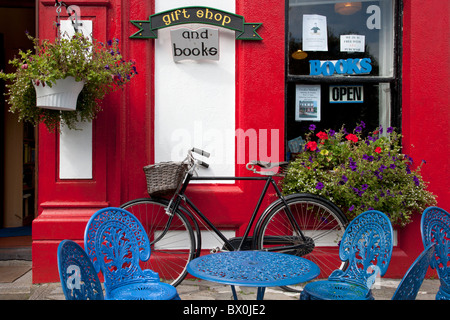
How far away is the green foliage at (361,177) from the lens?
3.75 m

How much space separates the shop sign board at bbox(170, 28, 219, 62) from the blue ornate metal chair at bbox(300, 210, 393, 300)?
7.83ft

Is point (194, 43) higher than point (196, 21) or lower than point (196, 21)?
lower

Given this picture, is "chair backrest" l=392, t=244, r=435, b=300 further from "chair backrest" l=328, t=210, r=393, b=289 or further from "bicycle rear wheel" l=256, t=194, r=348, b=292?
"bicycle rear wheel" l=256, t=194, r=348, b=292

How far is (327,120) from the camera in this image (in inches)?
169

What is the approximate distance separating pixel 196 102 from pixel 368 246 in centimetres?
234

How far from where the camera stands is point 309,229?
4102mm

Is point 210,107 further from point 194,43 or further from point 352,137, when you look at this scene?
point 352,137

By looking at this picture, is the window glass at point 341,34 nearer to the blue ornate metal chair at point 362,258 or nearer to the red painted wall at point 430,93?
the red painted wall at point 430,93

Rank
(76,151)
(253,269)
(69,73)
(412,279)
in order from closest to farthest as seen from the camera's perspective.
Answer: (412,279) → (253,269) → (69,73) → (76,151)

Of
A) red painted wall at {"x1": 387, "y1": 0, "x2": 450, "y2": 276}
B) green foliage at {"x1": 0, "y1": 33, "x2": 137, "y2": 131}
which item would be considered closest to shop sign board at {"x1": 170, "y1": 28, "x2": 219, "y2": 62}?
green foliage at {"x1": 0, "y1": 33, "x2": 137, "y2": 131}

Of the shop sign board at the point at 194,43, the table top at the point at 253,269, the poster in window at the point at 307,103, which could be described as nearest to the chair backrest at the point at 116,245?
the table top at the point at 253,269

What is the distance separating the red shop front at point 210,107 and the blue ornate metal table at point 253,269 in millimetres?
1655

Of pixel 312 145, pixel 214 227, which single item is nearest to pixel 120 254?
pixel 214 227

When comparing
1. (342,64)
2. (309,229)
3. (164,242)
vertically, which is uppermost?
(342,64)
